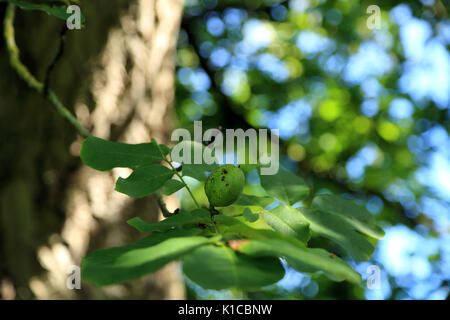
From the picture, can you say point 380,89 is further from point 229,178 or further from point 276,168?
point 229,178

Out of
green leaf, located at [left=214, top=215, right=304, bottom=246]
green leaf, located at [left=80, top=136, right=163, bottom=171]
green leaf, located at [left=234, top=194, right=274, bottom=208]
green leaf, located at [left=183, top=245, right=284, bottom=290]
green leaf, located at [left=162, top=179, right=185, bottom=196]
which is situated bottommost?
green leaf, located at [left=183, top=245, right=284, bottom=290]

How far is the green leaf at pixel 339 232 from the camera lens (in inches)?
34.5

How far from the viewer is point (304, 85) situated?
206 inches

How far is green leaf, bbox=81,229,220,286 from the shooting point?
0.56 m

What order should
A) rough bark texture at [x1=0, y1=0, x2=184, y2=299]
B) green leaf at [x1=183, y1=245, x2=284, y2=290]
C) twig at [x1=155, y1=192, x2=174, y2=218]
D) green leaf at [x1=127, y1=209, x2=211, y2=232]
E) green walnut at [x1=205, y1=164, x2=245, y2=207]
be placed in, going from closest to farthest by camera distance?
green leaf at [x1=183, y1=245, x2=284, y2=290] → green leaf at [x1=127, y1=209, x2=211, y2=232] → green walnut at [x1=205, y1=164, x2=245, y2=207] → twig at [x1=155, y1=192, x2=174, y2=218] → rough bark texture at [x1=0, y1=0, x2=184, y2=299]

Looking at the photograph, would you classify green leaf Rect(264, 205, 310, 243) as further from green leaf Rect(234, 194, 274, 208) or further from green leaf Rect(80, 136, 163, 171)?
green leaf Rect(80, 136, 163, 171)

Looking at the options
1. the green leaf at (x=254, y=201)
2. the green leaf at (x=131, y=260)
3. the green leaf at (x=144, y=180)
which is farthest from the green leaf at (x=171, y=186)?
the green leaf at (x=131, y=260)

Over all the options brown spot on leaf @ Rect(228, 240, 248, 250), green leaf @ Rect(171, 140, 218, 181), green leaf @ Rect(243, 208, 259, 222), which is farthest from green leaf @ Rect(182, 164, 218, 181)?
brown spot on leaf @ Rect(228, 240, 248, 250)

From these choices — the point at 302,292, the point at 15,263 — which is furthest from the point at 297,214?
the point at 302,292

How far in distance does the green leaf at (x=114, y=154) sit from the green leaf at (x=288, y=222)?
12.1 inches

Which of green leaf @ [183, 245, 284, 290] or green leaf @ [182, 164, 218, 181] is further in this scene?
green leaf @ [182, 164, 218, 181]

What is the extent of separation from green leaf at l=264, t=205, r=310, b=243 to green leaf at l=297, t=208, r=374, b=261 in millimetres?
48

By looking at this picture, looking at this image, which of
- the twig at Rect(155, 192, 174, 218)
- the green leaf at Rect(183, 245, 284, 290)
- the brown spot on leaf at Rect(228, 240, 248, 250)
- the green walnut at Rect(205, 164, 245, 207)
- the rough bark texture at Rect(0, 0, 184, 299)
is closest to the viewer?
the green leaf at Rect(183, 245, 284, 290)
